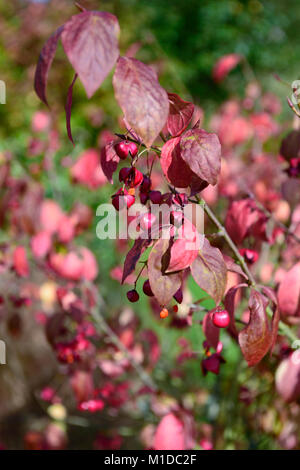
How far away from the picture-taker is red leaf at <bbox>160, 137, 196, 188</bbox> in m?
0.59

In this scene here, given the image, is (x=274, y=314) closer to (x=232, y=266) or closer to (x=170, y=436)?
(x=232, y=266)

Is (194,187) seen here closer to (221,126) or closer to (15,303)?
(15,303)

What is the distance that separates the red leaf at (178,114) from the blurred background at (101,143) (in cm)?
91

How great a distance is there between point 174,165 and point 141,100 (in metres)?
0.12

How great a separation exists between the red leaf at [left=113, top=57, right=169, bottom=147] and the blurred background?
985 millimetres

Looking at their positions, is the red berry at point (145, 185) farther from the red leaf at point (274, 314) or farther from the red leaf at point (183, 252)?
the red leaf at point (274, 314)

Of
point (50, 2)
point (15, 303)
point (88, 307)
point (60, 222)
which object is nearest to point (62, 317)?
point (88, 307)

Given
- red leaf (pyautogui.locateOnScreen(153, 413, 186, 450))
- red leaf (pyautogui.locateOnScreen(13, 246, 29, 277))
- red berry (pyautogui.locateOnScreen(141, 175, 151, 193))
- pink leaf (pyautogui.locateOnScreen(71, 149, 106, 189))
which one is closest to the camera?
red berry (pyautogui.locateOnScreen(141, 175, 151, 193))

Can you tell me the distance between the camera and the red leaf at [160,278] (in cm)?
58

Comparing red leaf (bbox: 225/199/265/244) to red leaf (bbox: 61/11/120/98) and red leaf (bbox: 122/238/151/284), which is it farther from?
red leaf (bbox: 61/11/120/98)

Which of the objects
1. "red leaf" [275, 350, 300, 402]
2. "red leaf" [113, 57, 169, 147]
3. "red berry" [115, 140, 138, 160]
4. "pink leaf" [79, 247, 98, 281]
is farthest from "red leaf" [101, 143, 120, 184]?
"pink leaf" [79, 247, 98, 281]

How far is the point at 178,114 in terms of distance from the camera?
61cm

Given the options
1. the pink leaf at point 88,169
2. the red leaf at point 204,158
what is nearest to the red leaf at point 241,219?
the red leaf at point 204,158

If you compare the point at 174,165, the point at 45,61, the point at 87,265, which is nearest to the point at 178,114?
the point at 174,165
